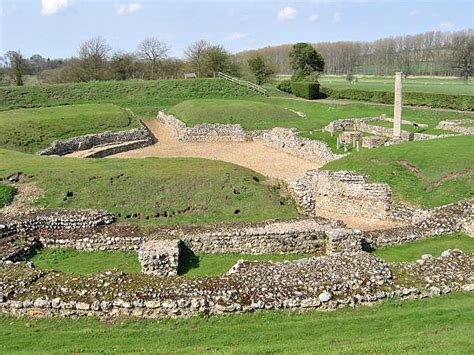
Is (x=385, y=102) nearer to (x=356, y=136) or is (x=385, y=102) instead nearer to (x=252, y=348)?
(x=356, y=136)

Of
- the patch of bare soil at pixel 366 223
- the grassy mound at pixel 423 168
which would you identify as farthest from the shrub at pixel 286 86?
the patch of bare soil at pixel 366 223

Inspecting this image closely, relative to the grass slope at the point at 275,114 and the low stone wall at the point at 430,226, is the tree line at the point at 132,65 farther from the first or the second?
the low stone wall at the point at 430,226

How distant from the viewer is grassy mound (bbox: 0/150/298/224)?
21.1 m

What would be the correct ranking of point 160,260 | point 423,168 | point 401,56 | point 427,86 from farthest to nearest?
point 401,56, point 427,86, point 423,168, point 160,260

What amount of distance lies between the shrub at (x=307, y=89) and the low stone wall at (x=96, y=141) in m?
28.0

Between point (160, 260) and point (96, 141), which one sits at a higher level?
point (96, 141)

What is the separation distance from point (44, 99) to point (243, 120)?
2959cm

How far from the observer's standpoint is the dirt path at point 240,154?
33312mm

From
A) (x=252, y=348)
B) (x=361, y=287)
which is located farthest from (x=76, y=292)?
(x=361, y=287)

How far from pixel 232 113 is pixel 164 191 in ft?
96.1

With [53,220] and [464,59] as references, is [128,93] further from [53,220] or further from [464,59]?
[464,59]

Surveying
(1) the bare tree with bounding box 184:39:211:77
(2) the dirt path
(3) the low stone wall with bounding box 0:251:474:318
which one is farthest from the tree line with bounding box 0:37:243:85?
(3) the low stone wall with bounding box 0:251:474:318

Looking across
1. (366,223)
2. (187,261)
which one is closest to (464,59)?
(366,223)

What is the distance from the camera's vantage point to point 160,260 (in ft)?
53.5
